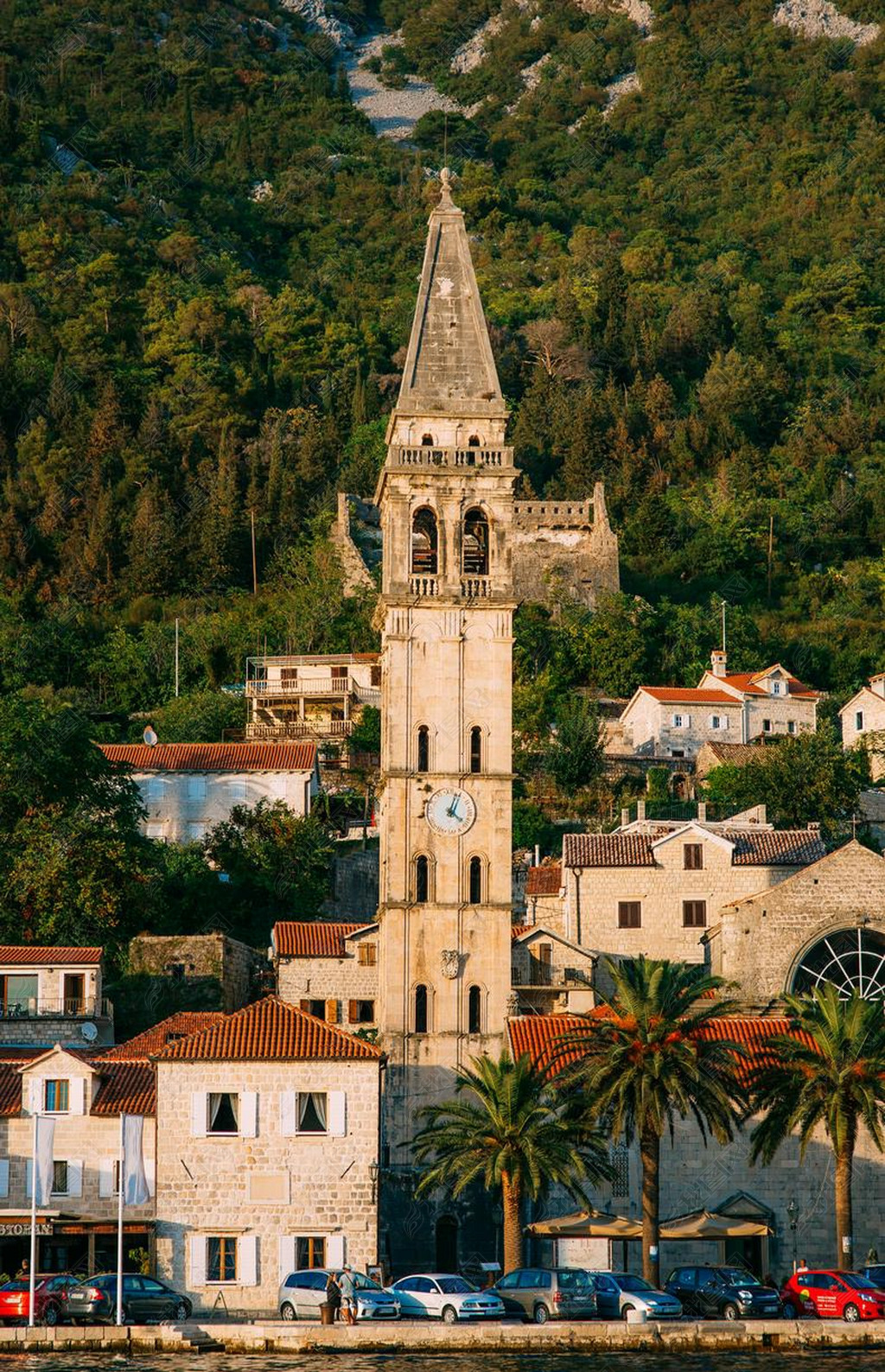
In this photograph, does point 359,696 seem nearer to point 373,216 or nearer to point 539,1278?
point 539,1278

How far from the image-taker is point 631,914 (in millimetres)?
76625

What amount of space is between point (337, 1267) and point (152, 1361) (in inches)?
429

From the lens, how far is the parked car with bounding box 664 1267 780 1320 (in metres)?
51.6

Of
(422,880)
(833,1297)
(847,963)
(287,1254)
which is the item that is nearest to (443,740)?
(422,880)

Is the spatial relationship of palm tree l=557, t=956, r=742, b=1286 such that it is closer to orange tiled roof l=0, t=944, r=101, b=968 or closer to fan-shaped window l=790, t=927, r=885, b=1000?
fan-shaped window l=790, t=927, r=885, b=1000

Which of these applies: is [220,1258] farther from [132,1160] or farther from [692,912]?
[692,912]

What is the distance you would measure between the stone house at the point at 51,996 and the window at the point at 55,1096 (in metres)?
9.24

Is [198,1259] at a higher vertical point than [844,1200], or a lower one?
lower

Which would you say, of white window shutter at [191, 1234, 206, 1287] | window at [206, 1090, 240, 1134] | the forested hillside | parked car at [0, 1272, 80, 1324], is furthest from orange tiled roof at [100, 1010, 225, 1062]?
the forested hillside

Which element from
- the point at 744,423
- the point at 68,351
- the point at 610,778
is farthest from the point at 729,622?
the point at 68,351

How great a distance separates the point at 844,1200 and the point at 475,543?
21.6 m

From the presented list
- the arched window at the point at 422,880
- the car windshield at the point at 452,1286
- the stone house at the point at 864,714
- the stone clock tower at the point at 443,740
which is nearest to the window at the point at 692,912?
the stone clock tower at the point at 443,740

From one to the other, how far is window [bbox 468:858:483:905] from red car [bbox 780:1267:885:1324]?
16.7 metres

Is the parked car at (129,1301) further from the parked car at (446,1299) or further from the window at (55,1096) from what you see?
the window at (55,1096)
